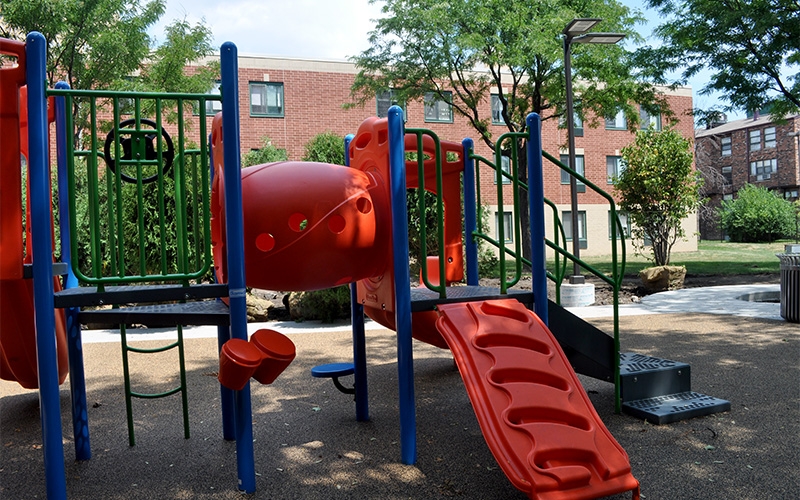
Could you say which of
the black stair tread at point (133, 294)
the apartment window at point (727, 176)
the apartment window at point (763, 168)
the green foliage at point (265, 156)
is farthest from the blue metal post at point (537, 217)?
the apartment window at point (727, 176)

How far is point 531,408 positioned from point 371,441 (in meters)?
1.40

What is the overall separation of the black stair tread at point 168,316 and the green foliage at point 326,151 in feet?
23.4

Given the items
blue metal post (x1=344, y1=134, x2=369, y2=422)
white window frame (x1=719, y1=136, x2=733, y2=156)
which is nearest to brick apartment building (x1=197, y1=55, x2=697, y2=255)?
blue metal post (x1=344, y1=134, x2=369, y2=422)

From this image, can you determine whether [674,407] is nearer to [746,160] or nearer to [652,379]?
[652,379]

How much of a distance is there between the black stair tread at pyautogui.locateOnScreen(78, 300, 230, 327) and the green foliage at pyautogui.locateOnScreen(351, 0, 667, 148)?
13939 mm

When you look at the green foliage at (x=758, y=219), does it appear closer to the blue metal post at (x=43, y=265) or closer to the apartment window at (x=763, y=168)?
the apartment window at (x=763, y=168)

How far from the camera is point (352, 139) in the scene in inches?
219

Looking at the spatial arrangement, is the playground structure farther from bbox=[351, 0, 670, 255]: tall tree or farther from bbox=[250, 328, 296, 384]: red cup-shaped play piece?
bbox=[351, 0, 670, 255]: tall tree

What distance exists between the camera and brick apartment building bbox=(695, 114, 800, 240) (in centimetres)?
4900

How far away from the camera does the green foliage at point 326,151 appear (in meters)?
10.8

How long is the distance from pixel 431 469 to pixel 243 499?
110 centimetres

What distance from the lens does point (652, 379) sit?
505 cm

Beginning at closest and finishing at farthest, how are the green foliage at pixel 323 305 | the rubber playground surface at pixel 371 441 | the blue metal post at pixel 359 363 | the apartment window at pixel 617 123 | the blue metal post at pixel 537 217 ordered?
1. the rubber playground surface at pixel 371 441
2. the blue metal post at pixel 537 217
3. the blue metal post at pixel 359 363
4. the green foliage at pixel 323 305
5. the apartment window at pixel 617 123

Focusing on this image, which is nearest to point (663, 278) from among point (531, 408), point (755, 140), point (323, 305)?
point (323, 305)
